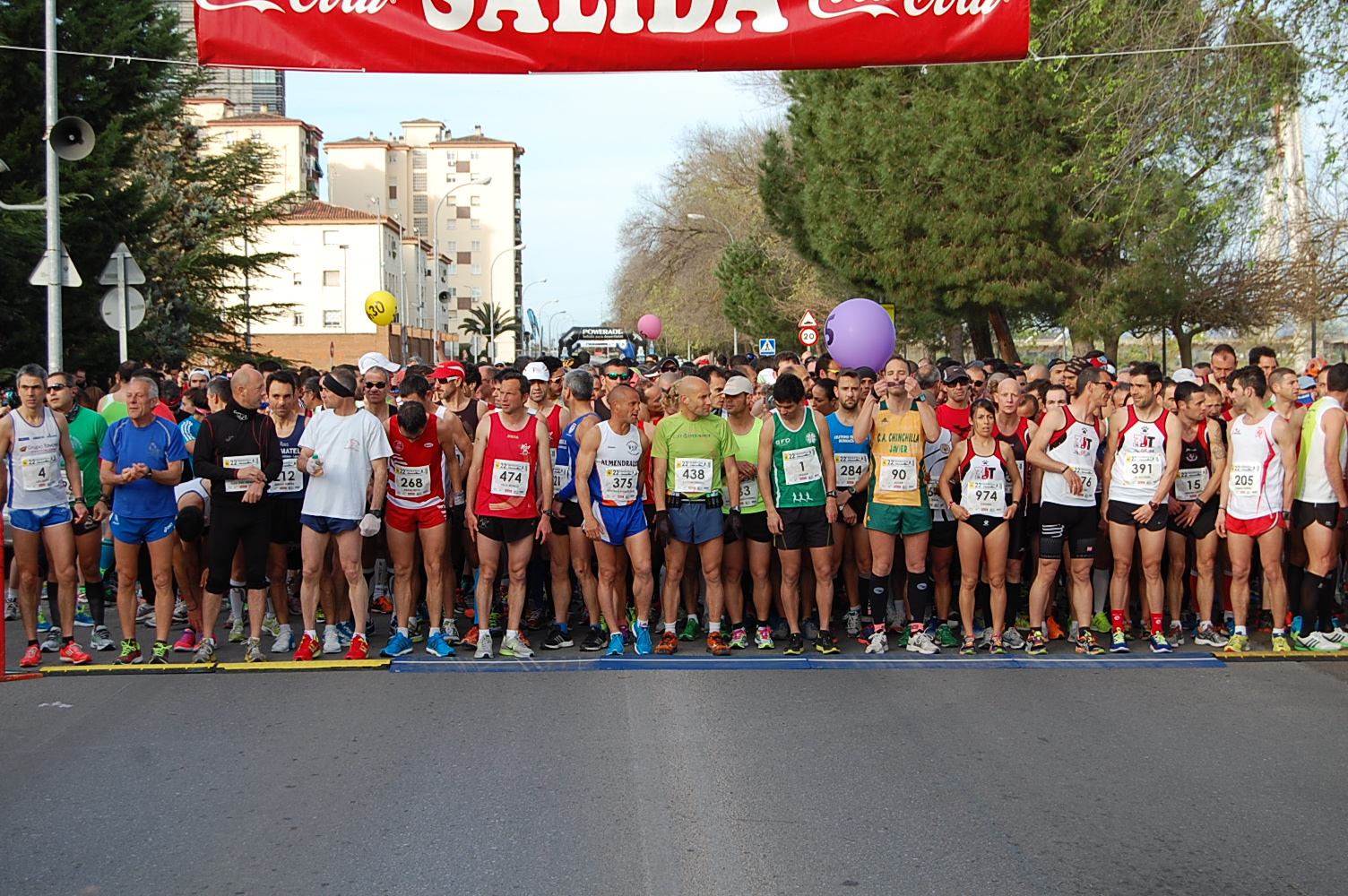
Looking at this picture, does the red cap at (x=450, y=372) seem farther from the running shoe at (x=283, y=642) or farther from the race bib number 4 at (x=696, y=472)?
the running shoe at (x=283, y=642)

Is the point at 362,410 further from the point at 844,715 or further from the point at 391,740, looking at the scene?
the point at 844,715

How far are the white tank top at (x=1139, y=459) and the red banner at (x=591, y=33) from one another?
11.6 ft

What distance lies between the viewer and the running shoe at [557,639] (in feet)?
31.1

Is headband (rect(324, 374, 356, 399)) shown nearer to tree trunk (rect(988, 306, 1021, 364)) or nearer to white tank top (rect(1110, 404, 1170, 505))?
white tank top (rect(1110, 404, 1170, 505))

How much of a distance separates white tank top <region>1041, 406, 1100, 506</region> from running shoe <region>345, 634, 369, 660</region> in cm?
512

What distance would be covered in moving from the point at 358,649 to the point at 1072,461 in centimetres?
542

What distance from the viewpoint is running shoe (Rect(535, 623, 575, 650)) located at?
373 inches

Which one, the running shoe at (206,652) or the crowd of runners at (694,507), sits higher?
the crowd of runners at (694,507)

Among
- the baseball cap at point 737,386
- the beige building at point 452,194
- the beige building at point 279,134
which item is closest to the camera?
the baseball cap at point 737,386

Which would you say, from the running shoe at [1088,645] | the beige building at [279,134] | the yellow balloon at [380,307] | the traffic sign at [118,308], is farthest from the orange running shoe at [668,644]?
the beige building at [279,134]

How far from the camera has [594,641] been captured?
945 centimetres

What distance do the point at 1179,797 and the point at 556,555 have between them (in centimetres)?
506

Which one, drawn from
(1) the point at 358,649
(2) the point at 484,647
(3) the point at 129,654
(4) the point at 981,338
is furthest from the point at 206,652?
(4) the point at 981,338

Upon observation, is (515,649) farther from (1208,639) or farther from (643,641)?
(1208,639)
